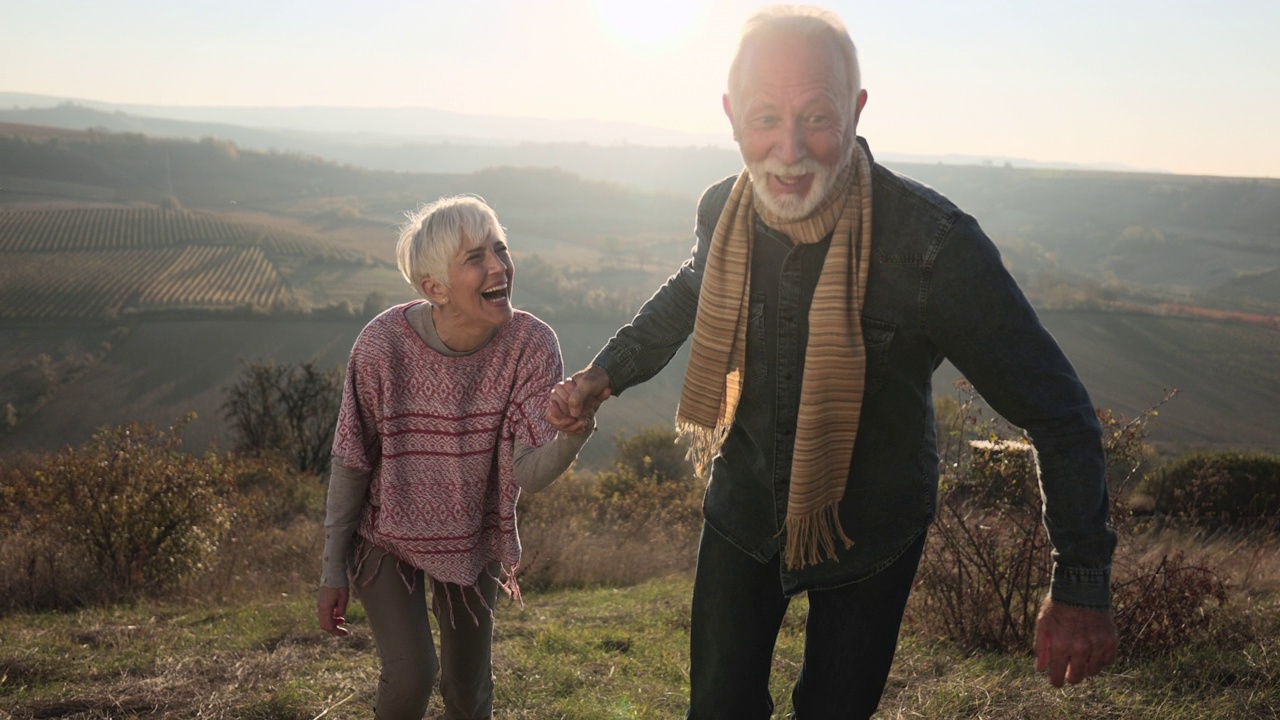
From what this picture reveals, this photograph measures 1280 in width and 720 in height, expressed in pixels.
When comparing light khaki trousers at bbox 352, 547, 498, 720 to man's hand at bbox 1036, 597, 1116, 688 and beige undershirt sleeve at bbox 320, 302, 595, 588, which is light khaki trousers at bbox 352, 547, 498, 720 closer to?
beige undershirt sleeve at bbox 320, 302, 595, 588

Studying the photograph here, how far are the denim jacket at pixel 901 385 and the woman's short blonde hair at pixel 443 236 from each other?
52cm

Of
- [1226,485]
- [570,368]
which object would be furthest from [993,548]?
[570,368]

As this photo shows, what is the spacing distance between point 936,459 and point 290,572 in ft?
30.6

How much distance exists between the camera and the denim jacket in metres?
1.80

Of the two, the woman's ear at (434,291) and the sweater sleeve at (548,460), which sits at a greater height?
the woman's ear at (434,291)

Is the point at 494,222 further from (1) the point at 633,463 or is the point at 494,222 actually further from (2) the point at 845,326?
(1) the point at 633,463

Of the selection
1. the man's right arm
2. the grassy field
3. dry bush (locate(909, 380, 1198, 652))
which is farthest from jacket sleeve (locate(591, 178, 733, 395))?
dry bush (locate(909, 380, 1198, 652))

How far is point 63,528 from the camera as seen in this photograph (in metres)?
8.98

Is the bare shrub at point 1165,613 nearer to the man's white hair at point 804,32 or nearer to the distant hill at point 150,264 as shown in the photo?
the man's white hair at point 804,32

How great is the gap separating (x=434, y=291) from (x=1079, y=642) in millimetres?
1849

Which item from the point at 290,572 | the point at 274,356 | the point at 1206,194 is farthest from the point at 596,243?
the point at 290,572

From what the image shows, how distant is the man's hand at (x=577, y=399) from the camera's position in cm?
244

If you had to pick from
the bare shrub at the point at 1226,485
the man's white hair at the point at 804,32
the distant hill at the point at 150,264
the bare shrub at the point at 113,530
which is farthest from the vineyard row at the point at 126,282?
the man's white hair at the point at 804,32

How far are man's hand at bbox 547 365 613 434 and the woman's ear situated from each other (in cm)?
45
